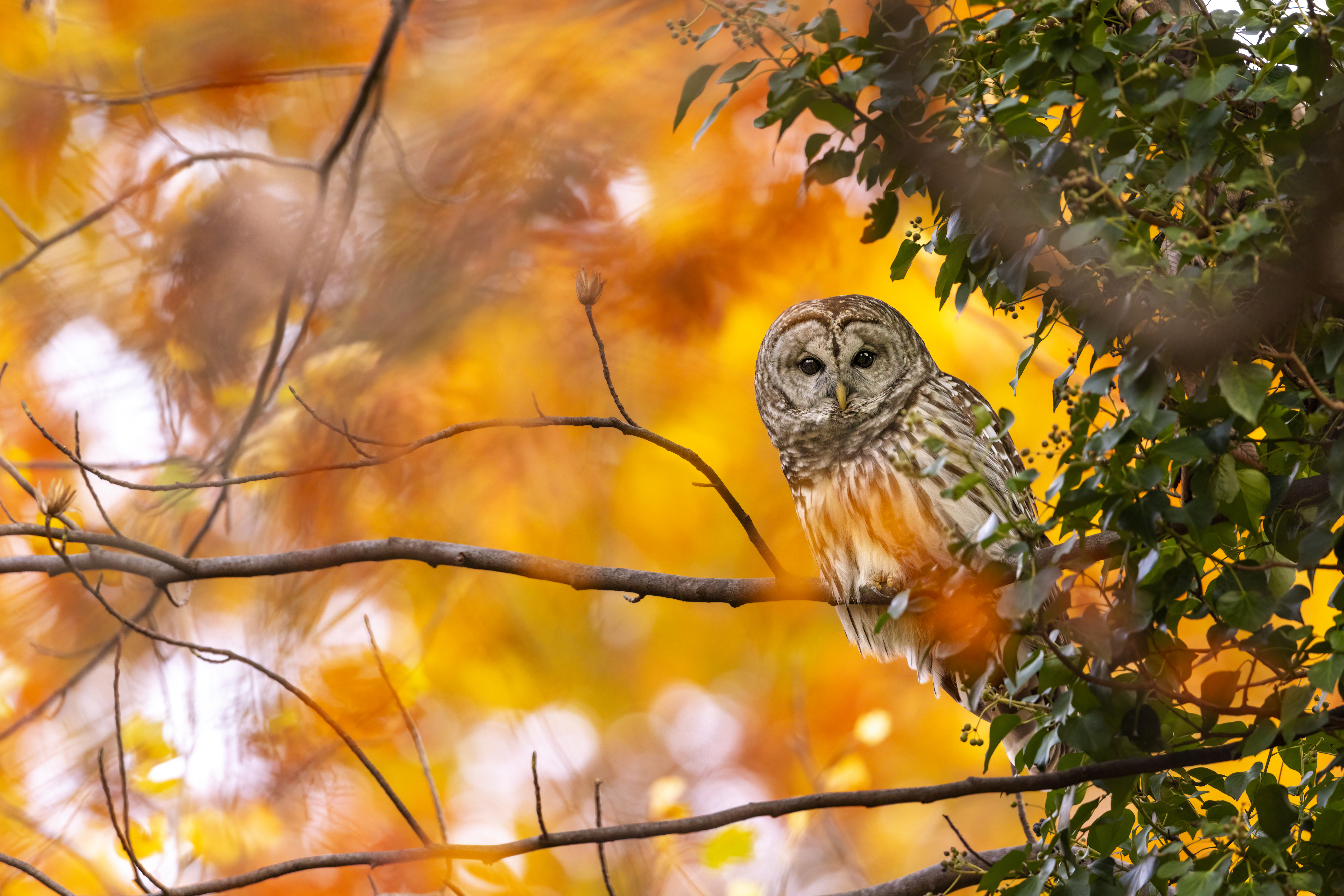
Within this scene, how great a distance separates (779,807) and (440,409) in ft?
10.8

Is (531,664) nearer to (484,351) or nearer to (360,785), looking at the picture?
(360,785)

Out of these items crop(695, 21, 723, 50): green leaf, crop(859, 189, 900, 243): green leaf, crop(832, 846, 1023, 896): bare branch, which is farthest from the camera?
crop(832, 846, 1023, 896): bare branch

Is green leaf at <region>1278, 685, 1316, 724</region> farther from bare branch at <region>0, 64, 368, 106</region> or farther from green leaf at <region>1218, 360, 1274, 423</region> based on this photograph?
bare branch at <region>0, 64, 368, 106</region>

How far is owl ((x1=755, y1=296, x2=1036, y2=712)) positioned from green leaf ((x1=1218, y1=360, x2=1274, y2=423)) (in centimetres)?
149

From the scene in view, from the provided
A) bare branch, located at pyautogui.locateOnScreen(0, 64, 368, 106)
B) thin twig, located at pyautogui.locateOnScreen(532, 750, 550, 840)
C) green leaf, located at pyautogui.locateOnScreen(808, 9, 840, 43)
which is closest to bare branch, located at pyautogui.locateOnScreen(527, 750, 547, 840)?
thin twig, located at pyautogui.locateOnScreen(532, 750, 550, 840)

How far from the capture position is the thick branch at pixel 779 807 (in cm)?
161

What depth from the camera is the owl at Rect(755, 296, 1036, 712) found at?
10.8 ft

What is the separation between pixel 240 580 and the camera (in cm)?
569

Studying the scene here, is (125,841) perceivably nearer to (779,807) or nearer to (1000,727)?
(779,807)

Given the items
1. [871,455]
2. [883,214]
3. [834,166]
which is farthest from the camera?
[871,455]

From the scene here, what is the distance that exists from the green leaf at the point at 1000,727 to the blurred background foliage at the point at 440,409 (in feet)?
6.68

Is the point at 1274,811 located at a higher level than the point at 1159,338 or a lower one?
lower

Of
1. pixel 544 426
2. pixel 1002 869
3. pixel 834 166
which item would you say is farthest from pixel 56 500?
pixel 1002 869

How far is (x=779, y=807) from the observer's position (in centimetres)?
184
